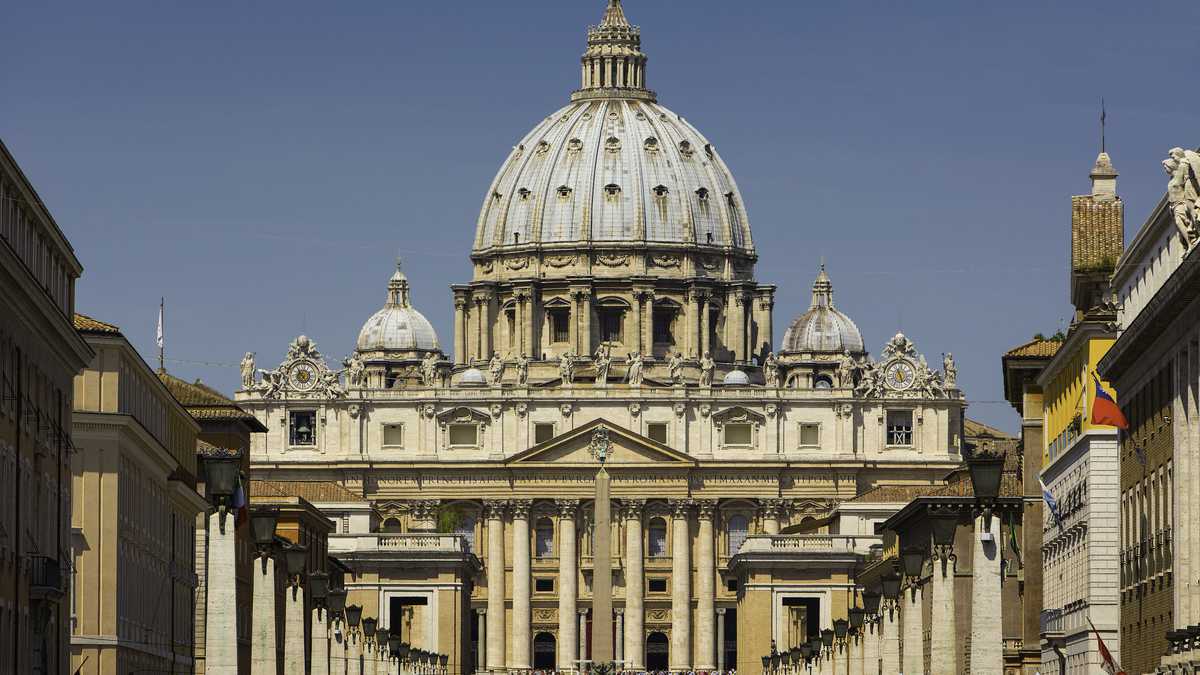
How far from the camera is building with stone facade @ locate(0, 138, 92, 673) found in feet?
186

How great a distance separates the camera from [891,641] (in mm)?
83250

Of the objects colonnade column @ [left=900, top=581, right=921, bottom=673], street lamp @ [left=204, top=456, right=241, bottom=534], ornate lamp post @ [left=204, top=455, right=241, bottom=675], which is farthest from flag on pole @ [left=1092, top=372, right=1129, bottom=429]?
street lamp @ [left=204, top=456, right=241, bottom=534]

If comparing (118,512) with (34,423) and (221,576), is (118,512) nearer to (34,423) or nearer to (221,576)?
(34,423)

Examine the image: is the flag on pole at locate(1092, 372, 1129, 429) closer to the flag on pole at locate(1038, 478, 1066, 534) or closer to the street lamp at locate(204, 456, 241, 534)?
the flag on pole at locate(1038, 478, 1066, 534)

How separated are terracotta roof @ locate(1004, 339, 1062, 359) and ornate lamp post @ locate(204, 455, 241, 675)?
45444 mm

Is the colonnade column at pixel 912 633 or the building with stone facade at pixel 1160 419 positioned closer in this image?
the building with stone facade at pixel 1160 419


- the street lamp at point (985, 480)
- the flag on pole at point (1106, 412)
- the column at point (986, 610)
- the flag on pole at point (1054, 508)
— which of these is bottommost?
the column at point (986, 610)

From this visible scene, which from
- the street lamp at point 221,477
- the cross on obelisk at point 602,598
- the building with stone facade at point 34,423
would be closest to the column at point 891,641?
the building with stone facade at point 34,423

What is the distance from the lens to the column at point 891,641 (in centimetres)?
8312

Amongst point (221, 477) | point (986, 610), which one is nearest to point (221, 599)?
point (221, 477)

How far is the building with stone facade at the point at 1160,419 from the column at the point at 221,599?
1376 cm

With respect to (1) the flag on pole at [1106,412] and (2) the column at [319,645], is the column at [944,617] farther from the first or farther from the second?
(2) the column at [319,645]

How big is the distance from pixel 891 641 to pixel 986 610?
32226mm

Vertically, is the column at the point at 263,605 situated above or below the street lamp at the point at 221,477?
below
